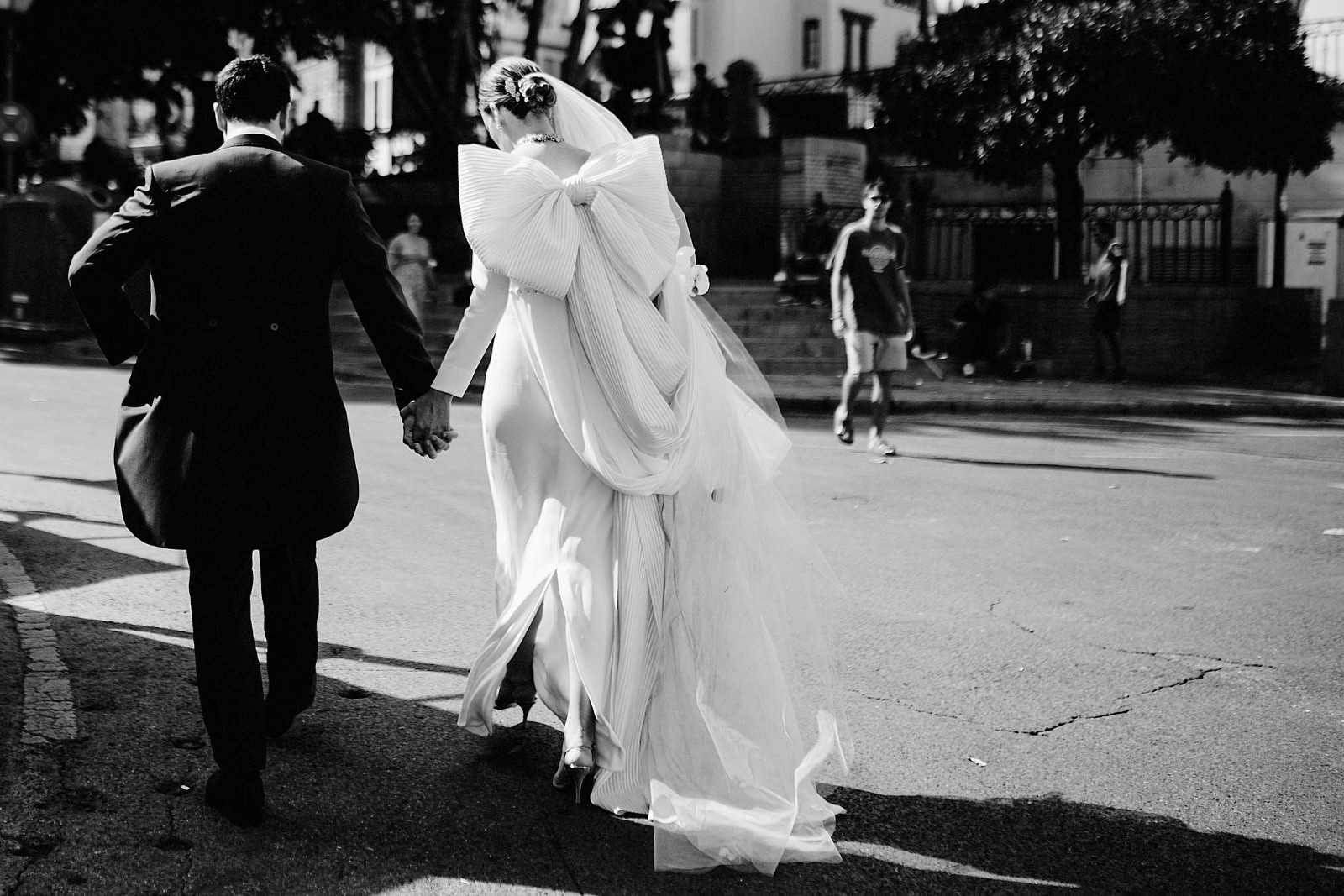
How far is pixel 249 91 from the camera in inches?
148

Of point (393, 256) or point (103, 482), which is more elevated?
point (393, 256)

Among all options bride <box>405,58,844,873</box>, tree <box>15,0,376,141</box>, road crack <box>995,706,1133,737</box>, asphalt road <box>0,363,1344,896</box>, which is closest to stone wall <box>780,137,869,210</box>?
tree <box>15,0,376,141</box>

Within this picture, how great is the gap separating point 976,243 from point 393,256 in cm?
889

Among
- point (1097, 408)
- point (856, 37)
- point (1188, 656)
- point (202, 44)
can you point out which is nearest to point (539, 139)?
point (1188, 656)

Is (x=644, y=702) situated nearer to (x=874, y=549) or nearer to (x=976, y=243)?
(x=874, y=549)

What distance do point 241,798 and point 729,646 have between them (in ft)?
4.25

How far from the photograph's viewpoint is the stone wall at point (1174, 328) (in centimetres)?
1984

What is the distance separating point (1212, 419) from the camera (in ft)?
50.5

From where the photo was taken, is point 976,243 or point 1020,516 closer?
point 1020,516

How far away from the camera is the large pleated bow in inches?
152

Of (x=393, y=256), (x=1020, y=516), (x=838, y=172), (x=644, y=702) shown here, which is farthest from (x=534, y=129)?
(x=838, y=172)

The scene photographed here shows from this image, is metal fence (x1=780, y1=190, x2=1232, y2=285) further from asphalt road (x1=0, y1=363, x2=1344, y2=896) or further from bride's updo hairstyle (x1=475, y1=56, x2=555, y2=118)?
bride's updo hairstyle (x1=475, y1=56, x2=555, y2=118)

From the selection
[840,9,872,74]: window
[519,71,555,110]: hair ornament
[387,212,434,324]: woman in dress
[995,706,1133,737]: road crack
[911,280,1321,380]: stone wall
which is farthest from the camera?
[840,9,872,74]: window

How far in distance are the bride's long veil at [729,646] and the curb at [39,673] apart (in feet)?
5.56
